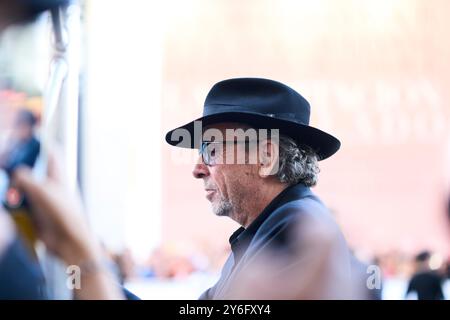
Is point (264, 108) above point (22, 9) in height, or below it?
below

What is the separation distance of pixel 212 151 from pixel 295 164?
0.69 feet

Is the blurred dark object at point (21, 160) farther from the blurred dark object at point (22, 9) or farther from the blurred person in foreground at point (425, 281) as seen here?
the blurred person in foreground at point (425, 281)

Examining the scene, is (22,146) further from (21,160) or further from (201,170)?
(201,170)

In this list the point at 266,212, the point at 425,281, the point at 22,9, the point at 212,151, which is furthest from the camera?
the point at 425,281

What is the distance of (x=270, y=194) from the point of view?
1.66 m

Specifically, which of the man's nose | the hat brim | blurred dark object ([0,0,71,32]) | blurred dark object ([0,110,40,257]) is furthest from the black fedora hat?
blurred dark object ([0,0,71,32])

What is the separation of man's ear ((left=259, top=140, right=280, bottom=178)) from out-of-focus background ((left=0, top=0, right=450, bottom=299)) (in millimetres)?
717

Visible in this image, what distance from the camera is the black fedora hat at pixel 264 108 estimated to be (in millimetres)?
1672

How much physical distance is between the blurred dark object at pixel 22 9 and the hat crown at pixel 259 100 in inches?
30.3

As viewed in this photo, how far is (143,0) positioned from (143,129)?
1.40 feet

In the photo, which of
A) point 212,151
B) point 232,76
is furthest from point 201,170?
point 232,76

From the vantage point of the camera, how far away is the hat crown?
1.68m
